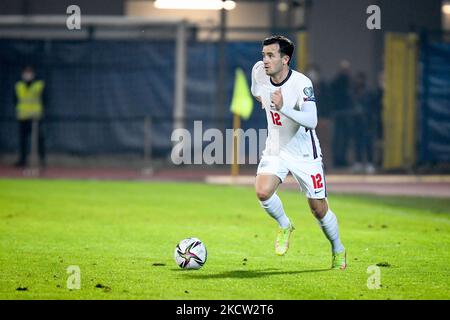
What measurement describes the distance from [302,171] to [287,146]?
1.08ft

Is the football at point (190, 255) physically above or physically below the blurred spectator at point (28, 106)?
below

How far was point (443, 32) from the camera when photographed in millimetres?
26859

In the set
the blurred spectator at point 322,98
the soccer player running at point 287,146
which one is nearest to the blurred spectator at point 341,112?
the blurred spectator at point 322,98

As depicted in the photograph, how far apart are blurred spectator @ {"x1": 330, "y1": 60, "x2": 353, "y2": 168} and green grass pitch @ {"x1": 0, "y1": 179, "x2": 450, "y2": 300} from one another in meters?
7.07

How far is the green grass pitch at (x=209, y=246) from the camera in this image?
9625 millimetres

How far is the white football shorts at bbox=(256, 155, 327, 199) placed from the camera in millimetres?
10938

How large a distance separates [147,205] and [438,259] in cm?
756

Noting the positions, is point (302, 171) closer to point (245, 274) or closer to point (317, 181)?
point (317, 181)
